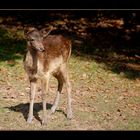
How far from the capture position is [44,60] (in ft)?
29.6

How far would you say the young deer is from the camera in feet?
28.6

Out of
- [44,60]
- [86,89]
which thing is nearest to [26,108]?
[44,60]

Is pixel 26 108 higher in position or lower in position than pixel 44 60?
lower

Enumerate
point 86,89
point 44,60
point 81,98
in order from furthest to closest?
point 86,89 → point 81,98 → point 44,60

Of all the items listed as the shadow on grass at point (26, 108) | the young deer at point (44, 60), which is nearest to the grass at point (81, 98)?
the shadow on grass at point (26, 108)

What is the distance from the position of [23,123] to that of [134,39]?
738 centimetres

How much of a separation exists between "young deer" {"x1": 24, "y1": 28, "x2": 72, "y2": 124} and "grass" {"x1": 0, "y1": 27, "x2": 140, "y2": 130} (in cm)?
30

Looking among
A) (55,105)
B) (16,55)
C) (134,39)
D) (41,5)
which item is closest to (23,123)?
(55,105)

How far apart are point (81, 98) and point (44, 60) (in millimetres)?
2039

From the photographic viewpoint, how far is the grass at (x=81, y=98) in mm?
9051

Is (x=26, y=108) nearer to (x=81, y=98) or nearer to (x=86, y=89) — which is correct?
(x=81, y=98)

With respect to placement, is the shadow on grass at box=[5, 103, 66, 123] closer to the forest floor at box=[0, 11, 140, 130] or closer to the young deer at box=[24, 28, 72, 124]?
the forest floor at box=[0, 11, 140, 130]

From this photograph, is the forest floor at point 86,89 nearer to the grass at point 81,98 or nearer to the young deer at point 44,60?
the grass at point 81,98
